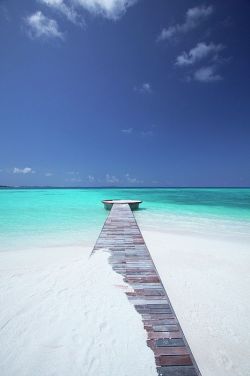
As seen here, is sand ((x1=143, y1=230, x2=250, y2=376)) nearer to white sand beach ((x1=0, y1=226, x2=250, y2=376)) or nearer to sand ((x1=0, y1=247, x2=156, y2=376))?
white sand beach ((x1=0, y1=226, x2=250, y2=376))

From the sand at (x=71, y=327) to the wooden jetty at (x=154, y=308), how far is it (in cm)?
11

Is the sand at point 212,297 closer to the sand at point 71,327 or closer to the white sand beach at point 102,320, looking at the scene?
the white sand beach at point 102,320

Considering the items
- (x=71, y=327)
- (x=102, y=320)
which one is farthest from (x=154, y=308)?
(x=71, y=327)

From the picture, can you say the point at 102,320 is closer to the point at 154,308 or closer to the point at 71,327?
the point at 71,327

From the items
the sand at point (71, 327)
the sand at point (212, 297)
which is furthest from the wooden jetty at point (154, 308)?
the sand at point (212, 297)

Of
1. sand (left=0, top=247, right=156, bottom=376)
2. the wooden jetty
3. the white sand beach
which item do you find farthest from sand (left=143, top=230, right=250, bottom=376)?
sand (left=0, top=247, right=156, bottom=376)

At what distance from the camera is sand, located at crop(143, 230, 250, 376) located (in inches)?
98.6

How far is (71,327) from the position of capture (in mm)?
2424

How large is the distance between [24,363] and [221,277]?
3918mm

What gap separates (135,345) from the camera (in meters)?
2.14

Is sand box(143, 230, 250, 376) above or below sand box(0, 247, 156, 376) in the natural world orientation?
below

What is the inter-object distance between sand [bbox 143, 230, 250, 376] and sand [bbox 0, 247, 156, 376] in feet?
3.01

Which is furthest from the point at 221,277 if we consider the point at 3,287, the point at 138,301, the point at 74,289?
the point at 3,287

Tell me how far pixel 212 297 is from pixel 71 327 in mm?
2504
